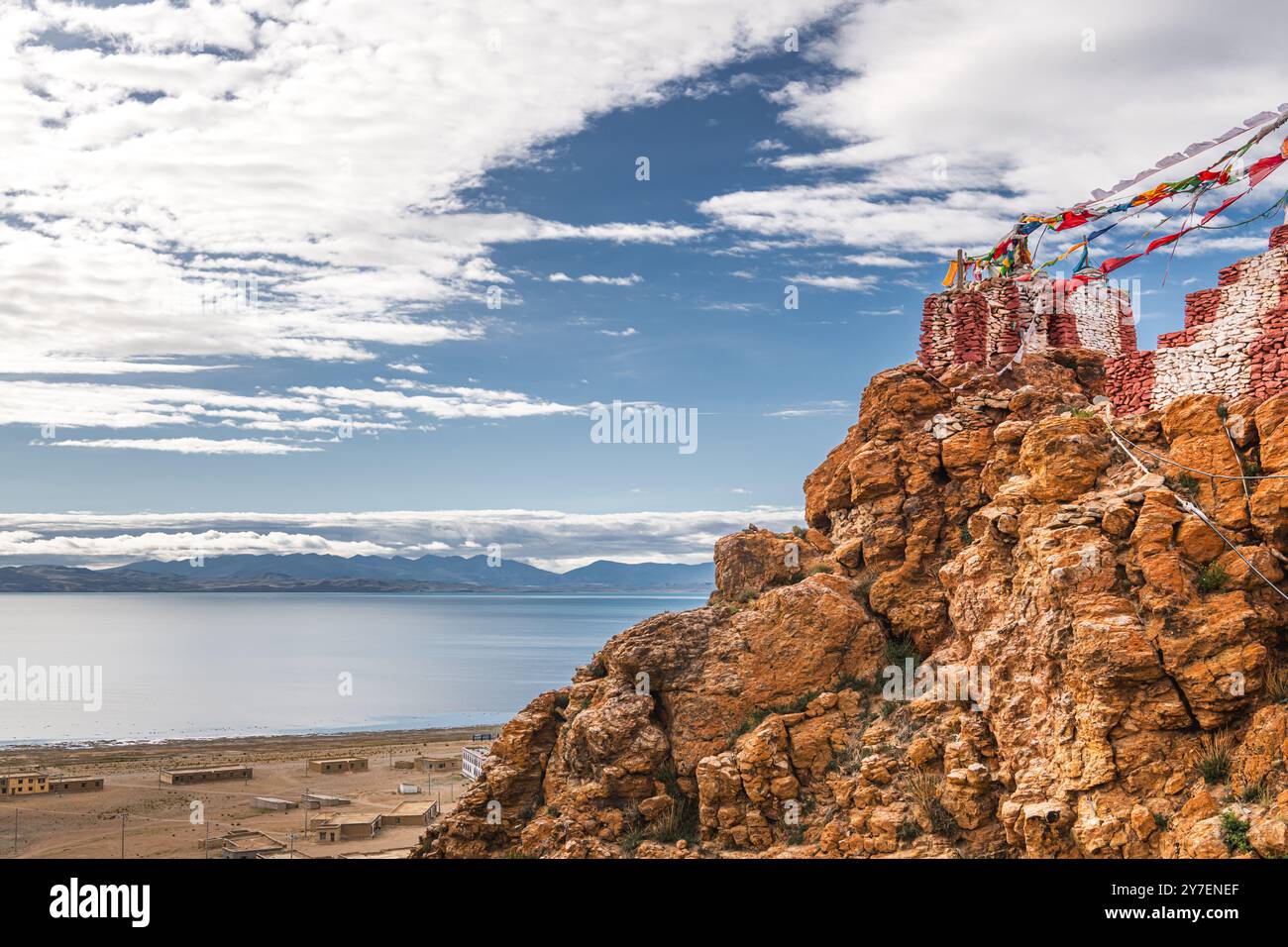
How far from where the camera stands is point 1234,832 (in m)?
10.8

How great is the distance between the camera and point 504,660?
189750 millimetres

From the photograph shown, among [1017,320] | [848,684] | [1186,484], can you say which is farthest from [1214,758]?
[1017,320]

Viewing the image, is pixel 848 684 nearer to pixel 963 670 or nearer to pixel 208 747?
pixel 963 670

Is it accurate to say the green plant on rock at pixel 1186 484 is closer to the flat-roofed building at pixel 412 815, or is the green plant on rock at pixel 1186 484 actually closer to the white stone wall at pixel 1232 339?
the white stone wall at pixel 1232 339

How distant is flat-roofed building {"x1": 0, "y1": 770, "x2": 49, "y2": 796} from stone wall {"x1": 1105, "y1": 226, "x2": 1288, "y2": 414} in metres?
62.9

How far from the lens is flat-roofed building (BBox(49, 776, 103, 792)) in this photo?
59.8 metres

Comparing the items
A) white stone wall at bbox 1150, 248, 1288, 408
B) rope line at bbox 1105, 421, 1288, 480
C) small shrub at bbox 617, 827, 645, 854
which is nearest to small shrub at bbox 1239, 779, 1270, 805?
rope line at bbox 1105, 421, 1288, 480

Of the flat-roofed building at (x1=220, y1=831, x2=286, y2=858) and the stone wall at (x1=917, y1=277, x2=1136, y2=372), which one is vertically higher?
the stone wall at (x1=917, y1=277, x2=1136, y2=372)

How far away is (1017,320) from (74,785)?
201 ft

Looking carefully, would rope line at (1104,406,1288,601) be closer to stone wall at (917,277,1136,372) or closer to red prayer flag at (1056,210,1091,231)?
stone wall at (917,277,1136,372)

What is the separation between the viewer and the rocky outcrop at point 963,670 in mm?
12227

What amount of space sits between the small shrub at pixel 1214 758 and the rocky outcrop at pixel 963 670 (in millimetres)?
32

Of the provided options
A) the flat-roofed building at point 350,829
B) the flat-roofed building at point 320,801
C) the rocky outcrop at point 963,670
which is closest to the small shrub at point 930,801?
the rocky outcrop at point 963,670
